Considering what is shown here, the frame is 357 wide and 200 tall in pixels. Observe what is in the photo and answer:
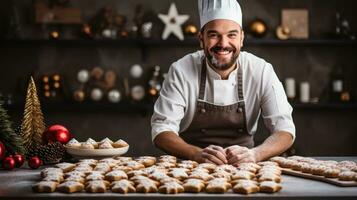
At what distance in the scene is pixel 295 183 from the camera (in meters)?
2.06

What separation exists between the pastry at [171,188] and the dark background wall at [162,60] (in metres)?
3.42

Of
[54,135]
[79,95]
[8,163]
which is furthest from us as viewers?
[79,95]

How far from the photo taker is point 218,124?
3.20m

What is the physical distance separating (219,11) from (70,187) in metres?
1.52

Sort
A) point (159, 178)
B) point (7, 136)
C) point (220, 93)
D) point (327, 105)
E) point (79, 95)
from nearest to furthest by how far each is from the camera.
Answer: point (159, 178) → point (7, 136) → point (220, 93) → point (327, 105) → point (79, 95)

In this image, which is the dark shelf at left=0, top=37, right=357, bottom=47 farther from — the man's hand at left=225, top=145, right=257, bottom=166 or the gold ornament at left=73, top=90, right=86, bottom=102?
the man's hand at left=225, top=145, right=257, bottom=166

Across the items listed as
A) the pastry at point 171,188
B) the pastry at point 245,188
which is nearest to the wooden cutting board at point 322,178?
the pastry at point 245,188

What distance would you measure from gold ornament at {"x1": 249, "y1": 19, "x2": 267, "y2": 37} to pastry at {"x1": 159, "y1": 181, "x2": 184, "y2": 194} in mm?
3373

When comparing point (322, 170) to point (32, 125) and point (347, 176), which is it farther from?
point (32, 125)

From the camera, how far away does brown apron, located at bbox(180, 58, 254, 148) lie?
3182 mm

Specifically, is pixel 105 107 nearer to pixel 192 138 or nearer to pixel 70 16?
pixel 70 16

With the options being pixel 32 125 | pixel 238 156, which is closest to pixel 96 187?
pixel 238 156

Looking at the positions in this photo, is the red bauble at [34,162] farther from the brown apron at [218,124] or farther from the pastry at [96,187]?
the brown apron at [218,124]

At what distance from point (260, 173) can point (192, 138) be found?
118cm
